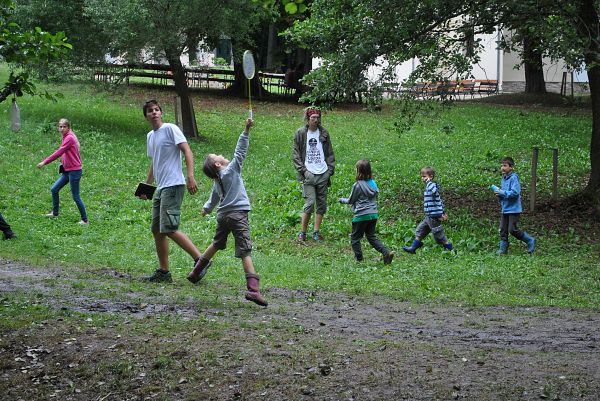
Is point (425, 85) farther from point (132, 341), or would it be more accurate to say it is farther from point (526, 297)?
point (132, 341)

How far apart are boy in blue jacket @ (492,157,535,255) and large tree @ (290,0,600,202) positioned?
2356 mm

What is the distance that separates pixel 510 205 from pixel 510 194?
25 cm

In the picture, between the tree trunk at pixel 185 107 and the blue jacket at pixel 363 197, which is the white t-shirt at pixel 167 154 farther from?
the tree trunk at pixel 185 107

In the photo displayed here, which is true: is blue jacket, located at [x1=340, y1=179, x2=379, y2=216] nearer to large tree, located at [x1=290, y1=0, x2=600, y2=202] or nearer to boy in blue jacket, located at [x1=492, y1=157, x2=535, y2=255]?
boy in blue jacket, located at [x1=492, y1=157, x2=535, y2=255]

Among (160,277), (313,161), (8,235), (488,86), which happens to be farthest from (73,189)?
(488,86)

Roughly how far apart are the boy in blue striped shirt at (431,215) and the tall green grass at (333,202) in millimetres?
243

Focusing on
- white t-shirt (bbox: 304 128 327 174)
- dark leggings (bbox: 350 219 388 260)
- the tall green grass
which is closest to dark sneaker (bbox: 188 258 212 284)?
the tall green grass

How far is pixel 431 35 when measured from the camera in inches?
609

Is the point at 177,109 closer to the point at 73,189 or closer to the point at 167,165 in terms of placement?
the point at 73,189

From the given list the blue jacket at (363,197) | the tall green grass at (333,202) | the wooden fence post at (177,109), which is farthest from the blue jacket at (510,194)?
the wooden fence post at (177,109)

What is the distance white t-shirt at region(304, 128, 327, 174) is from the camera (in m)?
13.8

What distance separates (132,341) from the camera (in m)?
6.94

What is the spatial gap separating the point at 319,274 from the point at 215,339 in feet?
14.6

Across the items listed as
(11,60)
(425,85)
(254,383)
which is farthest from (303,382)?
(425,85)
